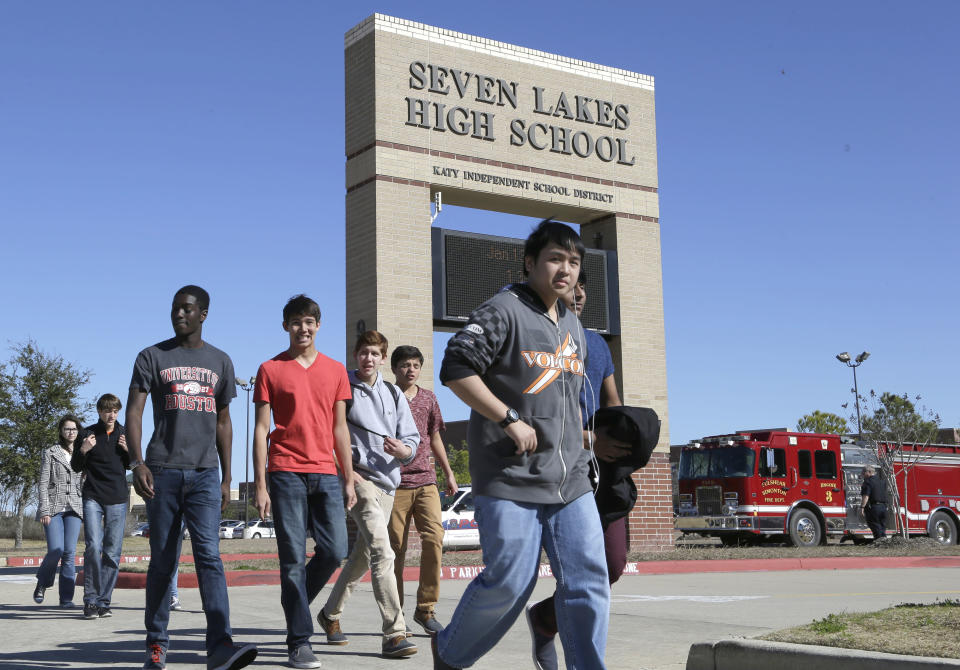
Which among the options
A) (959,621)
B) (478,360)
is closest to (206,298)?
(478,360)

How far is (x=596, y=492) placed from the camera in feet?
15.0

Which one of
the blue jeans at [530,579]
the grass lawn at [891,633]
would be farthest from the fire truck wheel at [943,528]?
the blue jeans at [530,579]

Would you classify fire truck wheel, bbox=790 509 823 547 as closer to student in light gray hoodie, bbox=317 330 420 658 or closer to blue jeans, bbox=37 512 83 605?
blue jeans, bbox=37 512 83 605

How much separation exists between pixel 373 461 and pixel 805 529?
64.5 ft

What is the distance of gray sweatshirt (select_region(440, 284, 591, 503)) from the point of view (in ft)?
12.9

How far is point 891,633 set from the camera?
19.0ft

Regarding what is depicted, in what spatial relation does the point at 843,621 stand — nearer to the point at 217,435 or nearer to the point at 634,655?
the point at 634,655

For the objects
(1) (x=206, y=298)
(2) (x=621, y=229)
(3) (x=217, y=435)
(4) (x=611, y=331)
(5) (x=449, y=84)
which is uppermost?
(5) (x=449, y=84)

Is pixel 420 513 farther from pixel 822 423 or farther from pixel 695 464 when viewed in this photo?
pixel 822 423

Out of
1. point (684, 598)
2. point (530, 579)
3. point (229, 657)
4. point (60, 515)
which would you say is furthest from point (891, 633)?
point (60, 515)

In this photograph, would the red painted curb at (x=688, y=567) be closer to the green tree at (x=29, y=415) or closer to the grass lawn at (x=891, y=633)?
the grass lawn at (x=891, y=633)

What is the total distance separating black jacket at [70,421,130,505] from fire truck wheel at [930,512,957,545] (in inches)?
949

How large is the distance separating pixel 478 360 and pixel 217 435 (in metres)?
2.52

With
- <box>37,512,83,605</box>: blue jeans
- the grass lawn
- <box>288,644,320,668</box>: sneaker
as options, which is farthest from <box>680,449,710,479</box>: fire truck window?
<box>288,644,320,668</box>: sneaker
